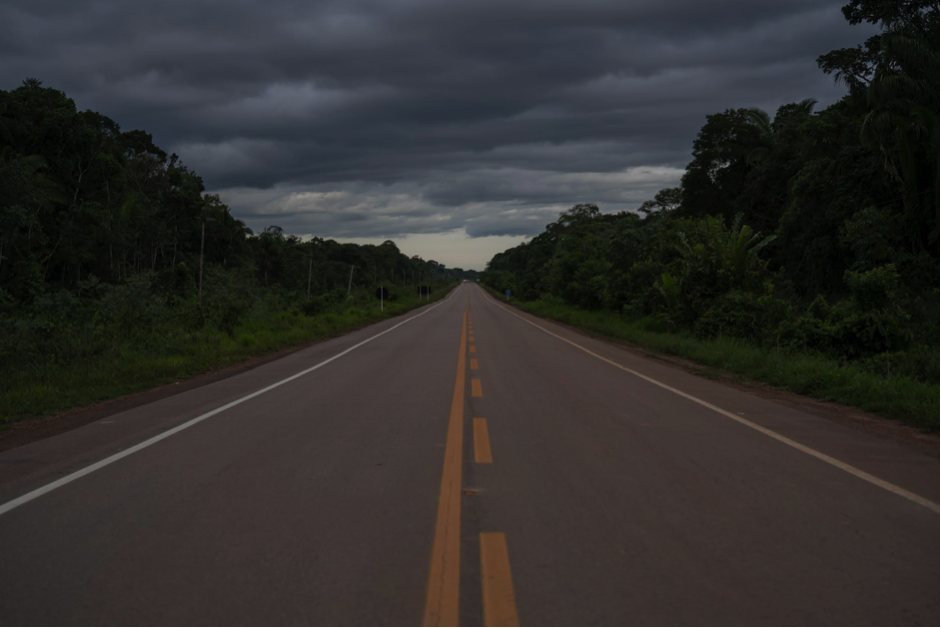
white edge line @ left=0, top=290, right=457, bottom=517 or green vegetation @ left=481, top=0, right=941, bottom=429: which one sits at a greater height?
green vegetation @ left=481, top=0, right=941, bottom=429

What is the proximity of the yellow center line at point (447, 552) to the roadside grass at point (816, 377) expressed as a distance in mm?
5158

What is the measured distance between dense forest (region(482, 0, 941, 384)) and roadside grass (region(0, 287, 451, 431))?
39.9 feet

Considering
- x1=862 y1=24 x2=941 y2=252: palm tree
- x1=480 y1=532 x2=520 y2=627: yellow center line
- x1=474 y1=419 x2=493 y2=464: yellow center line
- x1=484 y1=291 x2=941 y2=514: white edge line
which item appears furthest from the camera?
x1=862 y1=24 x2=941 y2=252: palm tree

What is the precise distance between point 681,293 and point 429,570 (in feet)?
64.2

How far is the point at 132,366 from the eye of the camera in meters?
13.9

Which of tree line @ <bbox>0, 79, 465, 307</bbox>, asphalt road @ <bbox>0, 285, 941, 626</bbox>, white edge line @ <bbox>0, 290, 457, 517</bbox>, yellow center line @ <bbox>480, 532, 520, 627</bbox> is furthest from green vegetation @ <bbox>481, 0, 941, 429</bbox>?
tree line @ <bbox>0, 79, 465, 307</bbox>

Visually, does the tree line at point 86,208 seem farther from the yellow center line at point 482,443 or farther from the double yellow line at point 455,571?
the double yellow line at point 455,571

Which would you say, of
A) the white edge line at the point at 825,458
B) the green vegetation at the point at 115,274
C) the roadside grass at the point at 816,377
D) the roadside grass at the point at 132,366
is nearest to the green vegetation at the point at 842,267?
the roadside grass at the point at 816,377

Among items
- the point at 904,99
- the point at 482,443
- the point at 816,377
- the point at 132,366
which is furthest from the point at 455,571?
the point at 904,99

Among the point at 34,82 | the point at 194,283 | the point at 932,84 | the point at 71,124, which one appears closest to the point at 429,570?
the point at 932,84

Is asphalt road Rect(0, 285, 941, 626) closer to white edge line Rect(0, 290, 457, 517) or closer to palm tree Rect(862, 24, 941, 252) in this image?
white edge line Rect(0, 290, 457, 517)

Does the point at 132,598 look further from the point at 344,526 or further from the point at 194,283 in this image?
the point at 194,283

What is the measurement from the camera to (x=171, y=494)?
5488 millimetres

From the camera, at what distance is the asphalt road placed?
3547mm
